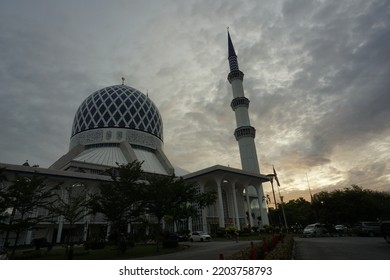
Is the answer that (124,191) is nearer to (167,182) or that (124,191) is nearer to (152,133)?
(167,182)

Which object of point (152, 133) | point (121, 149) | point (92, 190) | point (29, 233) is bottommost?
point (29, 233)

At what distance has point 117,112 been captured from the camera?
4378 centimetres

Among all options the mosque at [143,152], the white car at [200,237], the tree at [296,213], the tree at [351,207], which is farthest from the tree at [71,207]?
the tree at [296,213]

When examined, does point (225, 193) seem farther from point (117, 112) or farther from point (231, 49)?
point (231, 49)

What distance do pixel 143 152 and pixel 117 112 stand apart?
8745 millimetres

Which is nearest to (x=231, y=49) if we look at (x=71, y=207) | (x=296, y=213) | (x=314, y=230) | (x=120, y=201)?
(x=314, y=230)

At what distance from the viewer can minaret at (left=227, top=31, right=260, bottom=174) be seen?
4066 centimetres

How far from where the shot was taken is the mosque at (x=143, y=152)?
34.2m

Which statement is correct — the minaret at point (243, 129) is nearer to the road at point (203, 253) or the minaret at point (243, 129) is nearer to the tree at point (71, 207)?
the tree at point (71, 207)

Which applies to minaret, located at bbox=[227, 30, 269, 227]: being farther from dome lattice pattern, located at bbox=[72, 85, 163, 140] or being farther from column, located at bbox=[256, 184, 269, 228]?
dome lattice pattern, located at bbox=[72, 85, 163, 140]

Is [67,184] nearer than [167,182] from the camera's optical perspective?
No

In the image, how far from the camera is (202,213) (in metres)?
34.4
